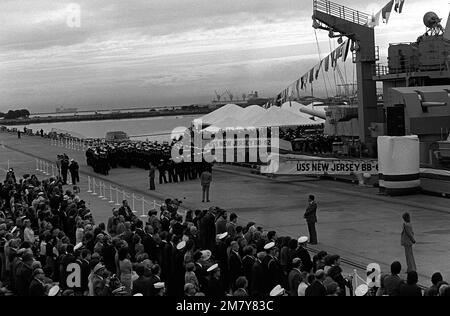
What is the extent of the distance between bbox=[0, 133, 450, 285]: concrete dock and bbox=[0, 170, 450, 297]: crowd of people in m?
3.25

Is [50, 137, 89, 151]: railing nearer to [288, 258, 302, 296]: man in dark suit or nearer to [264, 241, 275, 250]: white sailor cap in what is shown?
[264, 241, 275, 250]: white sailor cap

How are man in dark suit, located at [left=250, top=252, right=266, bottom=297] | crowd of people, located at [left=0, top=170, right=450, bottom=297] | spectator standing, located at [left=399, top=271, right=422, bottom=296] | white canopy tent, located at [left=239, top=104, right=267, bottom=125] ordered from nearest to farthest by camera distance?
spectator standing, located at [left=399, top=271, right=422, bottom=296]
crowd of people, located at [left=0, top=170, right=450, bottom=297]
man in dark suit, located at [left=250, top=252, right=266, bottom=297]
white canopy tent, located at [left=239, top=104, right=267, bottom=125]

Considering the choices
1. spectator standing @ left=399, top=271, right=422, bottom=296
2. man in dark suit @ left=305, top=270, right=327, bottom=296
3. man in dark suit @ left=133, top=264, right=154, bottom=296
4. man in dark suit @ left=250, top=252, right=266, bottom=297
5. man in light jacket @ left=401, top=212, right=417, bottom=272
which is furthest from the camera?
man in light jacket @ left=401, top=212, right=417, bottom=272

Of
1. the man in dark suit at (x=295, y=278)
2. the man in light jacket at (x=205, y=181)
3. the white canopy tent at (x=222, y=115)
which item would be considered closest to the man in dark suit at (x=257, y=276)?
the man in dark suit at (x=295, y=278)

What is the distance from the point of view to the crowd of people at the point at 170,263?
910 cm

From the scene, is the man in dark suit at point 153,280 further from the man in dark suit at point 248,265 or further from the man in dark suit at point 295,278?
the man in dark suit at point 295,278

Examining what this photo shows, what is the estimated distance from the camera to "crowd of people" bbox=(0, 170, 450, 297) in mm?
9102

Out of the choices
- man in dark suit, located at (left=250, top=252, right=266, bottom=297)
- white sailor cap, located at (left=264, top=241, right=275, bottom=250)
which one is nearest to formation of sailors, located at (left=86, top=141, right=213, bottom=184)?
white sailor cap, located at (left=264, top=241, right=275, bottom=250)

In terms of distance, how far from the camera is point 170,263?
11.5m

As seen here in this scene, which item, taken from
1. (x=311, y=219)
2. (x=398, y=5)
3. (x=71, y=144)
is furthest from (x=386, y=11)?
(x=71, y=144)

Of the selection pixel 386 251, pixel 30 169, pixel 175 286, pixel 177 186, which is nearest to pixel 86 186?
pixel 177 186

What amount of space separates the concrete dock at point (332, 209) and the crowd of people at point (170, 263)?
3253 millimetres

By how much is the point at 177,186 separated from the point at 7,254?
1691cm

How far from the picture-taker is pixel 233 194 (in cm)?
2603
